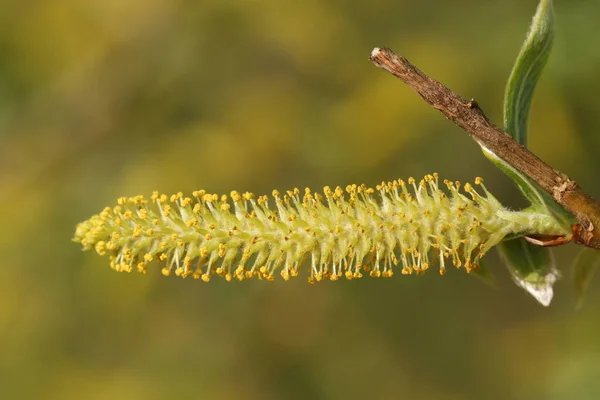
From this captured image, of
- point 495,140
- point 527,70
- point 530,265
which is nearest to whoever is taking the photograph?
point 495,140

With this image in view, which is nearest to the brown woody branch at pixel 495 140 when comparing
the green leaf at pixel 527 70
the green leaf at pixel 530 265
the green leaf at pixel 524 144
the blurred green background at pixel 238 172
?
the green leaf at pixel 524 144

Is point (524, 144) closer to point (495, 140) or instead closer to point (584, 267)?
point (495, 140)

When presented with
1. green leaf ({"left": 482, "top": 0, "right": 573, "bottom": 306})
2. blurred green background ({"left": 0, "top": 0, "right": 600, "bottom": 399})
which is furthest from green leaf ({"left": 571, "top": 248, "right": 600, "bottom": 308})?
blurred green background ({"left": 0, "top": 0, "right": 600, "bottom": 399})

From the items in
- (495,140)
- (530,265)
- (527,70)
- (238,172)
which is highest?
(238,172)

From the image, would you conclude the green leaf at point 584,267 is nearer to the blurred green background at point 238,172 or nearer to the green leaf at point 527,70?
the green leaf at point 527,70

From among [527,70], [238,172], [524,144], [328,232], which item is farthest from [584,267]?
[238,172]

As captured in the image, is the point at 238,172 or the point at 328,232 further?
the point at 238,172

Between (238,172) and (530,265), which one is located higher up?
(238,172)
